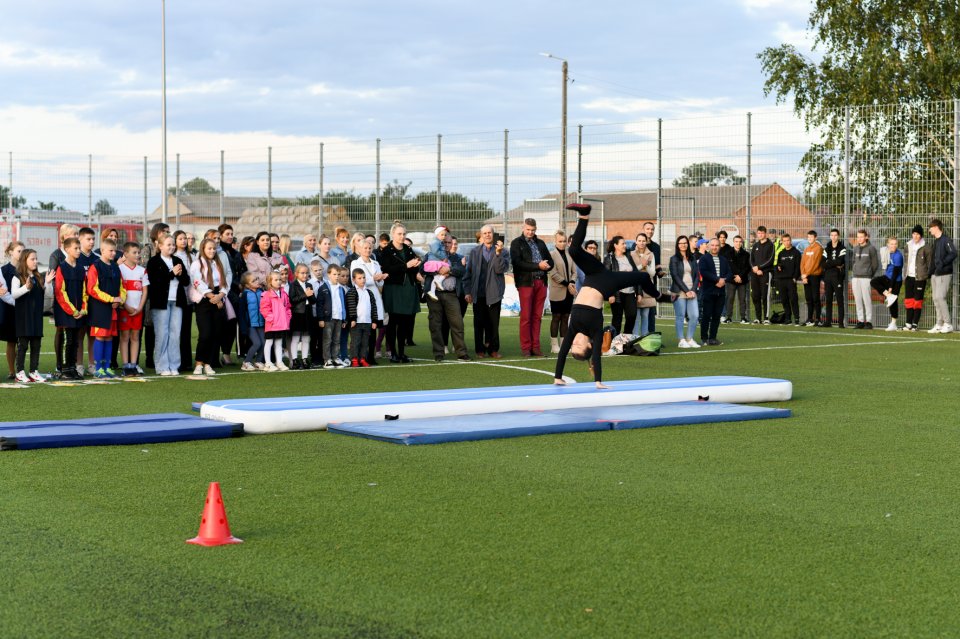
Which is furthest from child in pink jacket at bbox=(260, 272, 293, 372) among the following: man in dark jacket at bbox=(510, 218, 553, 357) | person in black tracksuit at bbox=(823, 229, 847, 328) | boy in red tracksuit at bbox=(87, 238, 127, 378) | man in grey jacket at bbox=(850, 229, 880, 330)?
man in grey jacket at bbox=(850, 229, 880, 330)

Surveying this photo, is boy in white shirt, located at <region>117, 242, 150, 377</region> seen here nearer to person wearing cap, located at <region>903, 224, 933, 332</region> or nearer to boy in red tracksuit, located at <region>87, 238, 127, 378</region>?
boy in red tracksuit, located at <region>87, 238, 127, 378</region>

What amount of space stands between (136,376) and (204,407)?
4398 mm

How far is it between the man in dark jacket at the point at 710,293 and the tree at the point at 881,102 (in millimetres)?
6305

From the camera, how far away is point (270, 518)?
6.64m

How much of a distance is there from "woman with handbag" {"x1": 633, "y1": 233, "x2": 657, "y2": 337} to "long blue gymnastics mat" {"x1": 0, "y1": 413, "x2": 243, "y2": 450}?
1054 cm

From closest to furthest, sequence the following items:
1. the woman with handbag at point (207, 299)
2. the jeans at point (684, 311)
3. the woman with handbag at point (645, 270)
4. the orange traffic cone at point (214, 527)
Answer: the orange traffic cone at point (214, 527) → the woman with handbag at point (207, 299) → the woman with handbag at point (645, 270) → the jeans at point (684, 311)

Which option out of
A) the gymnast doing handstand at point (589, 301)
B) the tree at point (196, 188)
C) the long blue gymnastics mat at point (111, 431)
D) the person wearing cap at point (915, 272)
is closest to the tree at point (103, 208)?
the tree at point (196, 188)

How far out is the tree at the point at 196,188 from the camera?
1359 inches

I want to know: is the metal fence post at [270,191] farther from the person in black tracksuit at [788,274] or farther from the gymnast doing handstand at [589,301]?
the gymnast doing handstand at [589,301]

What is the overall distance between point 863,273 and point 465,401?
15752 mm

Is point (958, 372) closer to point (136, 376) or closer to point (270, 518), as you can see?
point (136, 376)

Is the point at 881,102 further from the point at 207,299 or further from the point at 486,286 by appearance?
the point at 207,299

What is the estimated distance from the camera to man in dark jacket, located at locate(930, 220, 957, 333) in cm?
2330

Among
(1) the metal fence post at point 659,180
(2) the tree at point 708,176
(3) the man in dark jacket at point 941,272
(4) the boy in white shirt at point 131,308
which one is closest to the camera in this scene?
(4) the boy in white shirt at point 131,308
